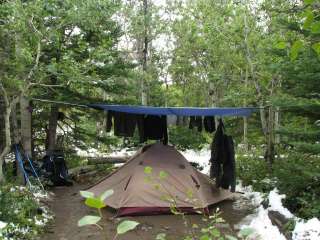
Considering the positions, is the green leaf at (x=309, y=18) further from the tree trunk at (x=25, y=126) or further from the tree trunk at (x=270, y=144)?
Result: the tree trunk at (x=25, y=126)

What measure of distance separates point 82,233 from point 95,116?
606cm

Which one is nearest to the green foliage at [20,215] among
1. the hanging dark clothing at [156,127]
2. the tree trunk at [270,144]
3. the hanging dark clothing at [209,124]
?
the hanging dark clothing at [156,127]

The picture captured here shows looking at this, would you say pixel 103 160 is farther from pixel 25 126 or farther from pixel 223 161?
pixel 223 161

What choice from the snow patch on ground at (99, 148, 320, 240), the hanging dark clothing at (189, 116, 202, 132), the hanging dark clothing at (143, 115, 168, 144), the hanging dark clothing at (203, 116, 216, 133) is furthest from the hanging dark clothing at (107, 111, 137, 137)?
the snow patch on ground at (99, 148, 320, 240)

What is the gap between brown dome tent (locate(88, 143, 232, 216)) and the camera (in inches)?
284

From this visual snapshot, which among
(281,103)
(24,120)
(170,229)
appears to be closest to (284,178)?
(281,103)

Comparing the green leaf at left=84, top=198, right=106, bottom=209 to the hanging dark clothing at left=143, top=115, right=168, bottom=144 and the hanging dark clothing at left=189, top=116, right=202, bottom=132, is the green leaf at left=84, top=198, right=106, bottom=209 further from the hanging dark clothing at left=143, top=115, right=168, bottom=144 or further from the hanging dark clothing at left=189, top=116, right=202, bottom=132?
the hanging dark clothing at left=143, top=115, right=168, bottom=144

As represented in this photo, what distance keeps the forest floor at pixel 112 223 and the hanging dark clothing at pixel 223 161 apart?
1.79 ft

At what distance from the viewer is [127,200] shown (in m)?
7.17

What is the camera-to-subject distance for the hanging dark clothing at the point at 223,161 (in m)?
7.87

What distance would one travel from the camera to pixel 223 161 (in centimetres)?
792

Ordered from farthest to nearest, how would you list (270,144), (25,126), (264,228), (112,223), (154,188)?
1. (25,126)
2. (270,144)
3. (154,188)
4. (112,223)
5. (264,228)

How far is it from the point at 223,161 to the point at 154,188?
4.98 ft

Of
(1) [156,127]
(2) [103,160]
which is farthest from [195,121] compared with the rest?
(2) [103,160]
